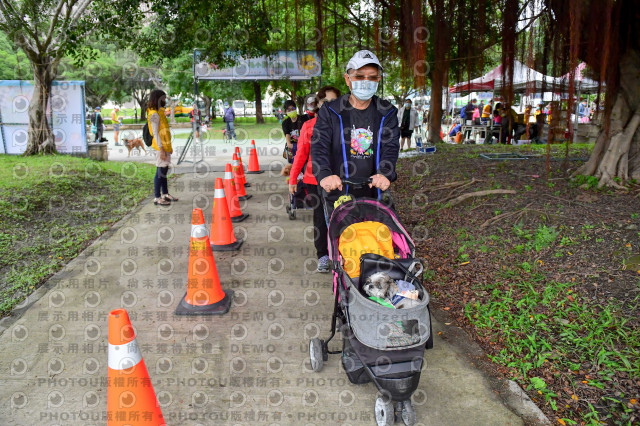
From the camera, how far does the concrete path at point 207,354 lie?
109 inches

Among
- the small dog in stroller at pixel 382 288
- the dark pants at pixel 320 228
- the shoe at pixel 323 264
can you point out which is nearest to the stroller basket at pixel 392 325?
the small dog in stroller at pixel 382 288

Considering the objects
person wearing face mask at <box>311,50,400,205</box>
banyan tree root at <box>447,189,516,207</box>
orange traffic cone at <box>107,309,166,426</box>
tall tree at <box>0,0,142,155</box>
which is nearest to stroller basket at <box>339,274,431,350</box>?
orange traffic cone at <box>107,309,166,426</box>

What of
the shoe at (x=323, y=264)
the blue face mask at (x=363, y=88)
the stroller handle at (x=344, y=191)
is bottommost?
the shoe at (x=323, y=264)

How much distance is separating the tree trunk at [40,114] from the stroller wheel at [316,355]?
536 inches

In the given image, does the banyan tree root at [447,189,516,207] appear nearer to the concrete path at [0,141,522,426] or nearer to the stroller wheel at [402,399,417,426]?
the concrete path at [0,141,522,426]

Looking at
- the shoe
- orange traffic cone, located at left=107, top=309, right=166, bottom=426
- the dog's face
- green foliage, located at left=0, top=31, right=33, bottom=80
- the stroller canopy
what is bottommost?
the shoe

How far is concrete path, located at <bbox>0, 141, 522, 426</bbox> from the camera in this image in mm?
2773

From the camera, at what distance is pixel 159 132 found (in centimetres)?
769

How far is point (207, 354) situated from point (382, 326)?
1.63 m

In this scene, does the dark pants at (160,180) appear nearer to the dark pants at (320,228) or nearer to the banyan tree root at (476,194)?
the dark pants at (320,228)

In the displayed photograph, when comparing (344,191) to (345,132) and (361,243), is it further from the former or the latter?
(361,243)

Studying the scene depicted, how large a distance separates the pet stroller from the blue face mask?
34.9 inches

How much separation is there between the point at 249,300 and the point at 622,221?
3979 mm

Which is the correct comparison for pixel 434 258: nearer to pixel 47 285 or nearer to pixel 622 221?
pixel 622 221
